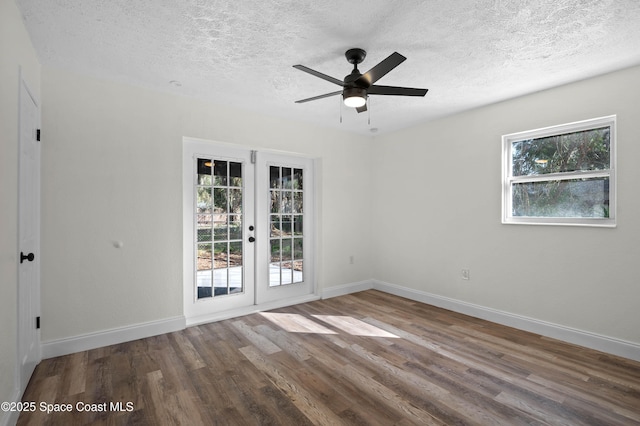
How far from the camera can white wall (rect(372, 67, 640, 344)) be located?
2840mm

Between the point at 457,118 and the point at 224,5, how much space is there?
3.19 m

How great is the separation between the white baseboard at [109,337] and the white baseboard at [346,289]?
2047 mm

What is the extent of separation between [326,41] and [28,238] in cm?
274

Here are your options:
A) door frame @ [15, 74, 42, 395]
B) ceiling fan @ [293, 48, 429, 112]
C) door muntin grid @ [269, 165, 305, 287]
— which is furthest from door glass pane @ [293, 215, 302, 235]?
door frame @ [15, 74, 42, 395]

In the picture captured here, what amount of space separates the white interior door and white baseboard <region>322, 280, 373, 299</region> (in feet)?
10.6

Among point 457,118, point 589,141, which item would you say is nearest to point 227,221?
point 457,118

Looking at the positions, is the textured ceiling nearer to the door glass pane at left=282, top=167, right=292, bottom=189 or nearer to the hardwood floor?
the door glass pane at left=282, top=167, right=292, bottom=189

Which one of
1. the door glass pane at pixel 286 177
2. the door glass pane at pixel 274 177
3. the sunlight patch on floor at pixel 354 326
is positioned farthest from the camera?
the door glass pane at pixel 286 177

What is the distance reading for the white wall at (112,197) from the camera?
2.83 metres

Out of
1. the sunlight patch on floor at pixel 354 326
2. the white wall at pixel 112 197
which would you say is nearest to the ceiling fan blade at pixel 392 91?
the white wall at pixel 112 197

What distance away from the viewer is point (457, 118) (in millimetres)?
4098

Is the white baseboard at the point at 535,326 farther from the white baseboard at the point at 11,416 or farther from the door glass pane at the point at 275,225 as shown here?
the white baseboard at the point at 11,416

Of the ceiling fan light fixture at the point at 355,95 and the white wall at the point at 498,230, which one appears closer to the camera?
the ceiling fan light fixture at the point at 355,95

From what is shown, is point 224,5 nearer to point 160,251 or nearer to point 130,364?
point 160,251
